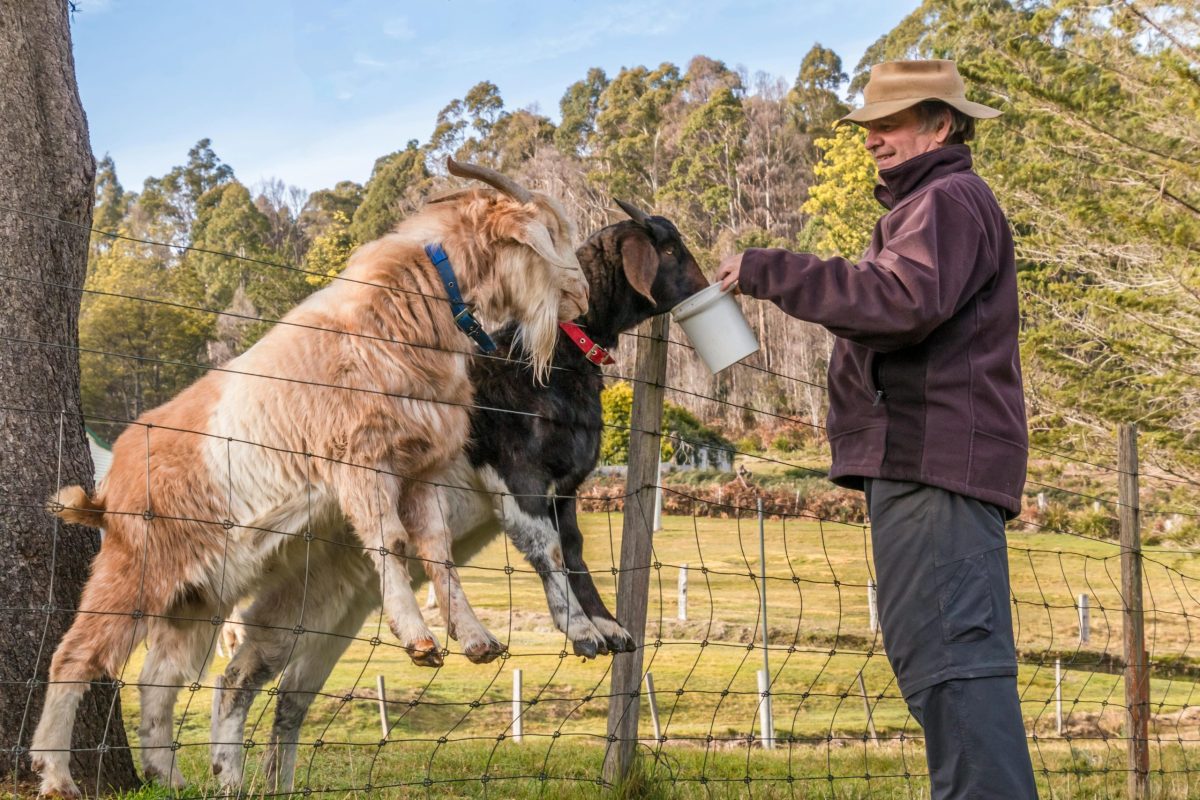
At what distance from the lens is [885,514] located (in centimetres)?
312

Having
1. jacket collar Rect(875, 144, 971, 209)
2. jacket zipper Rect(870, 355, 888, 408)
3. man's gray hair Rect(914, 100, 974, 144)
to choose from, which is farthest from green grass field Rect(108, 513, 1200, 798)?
man's gray hair Rect(914, 100, 974, 144)

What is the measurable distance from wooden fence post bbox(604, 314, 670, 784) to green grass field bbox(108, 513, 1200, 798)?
12 cm

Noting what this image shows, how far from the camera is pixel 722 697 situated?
4.28m

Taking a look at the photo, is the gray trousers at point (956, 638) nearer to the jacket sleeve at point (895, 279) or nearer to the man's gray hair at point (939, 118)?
the jacket sleeve at point (895, 279)

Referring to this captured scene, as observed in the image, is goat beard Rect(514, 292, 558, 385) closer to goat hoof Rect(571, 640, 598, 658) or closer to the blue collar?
the blue collar

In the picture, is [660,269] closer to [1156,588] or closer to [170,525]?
[170,525]

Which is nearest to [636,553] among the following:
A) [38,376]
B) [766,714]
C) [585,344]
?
[585,344]

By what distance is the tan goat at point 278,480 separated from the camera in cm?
387

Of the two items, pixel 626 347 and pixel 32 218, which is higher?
pixel 626 347

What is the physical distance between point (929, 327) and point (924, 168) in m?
0.57

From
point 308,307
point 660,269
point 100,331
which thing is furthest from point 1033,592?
point 100,331

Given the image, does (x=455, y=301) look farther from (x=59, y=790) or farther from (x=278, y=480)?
(x=59, y=790)

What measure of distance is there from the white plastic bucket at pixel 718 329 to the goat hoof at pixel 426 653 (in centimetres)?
131

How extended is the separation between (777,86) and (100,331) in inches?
1703
